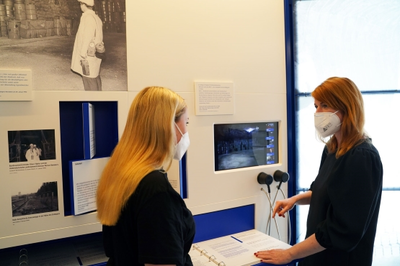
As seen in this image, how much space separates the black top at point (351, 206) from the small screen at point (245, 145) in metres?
0.71

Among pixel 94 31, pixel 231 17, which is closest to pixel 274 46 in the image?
pixel 231 17

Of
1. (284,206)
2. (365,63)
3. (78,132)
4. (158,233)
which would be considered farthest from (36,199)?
(365,63)

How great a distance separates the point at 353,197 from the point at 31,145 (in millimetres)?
1285

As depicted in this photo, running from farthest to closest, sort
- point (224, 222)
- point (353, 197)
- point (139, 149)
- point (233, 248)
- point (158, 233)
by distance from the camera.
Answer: point (224, 222) < point (233, 248) < point (353, 197) < point (139, 149) < point (158, 233)

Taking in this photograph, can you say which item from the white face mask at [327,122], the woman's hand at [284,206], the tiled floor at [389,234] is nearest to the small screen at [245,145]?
the woman's hand at [284,206]

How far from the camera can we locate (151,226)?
84 cm

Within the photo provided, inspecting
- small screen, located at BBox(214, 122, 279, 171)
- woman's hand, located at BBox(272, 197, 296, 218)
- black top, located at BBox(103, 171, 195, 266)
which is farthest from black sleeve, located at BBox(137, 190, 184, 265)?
small screen, located at BBox(214, 122, 279, 171)

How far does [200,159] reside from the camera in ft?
5.85

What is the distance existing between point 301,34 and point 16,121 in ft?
5.58

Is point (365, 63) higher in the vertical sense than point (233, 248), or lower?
higher

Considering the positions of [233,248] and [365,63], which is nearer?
[233,248]

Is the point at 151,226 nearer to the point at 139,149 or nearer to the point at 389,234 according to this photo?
the point at 139,149

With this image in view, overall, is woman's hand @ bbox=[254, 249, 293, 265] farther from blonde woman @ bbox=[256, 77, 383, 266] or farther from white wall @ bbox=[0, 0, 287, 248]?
white wall @ bbox=[0, 0, 287, 248]

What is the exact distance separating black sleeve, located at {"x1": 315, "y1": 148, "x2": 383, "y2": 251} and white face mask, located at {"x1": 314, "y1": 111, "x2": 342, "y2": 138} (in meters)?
0.14
